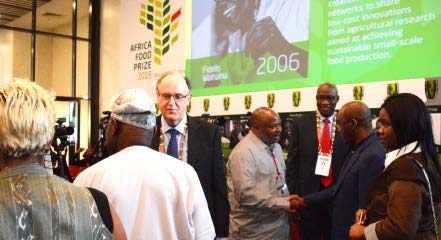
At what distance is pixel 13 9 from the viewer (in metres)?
10.7

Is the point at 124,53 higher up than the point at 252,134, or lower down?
higher up

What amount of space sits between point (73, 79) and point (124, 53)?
9.09 feet

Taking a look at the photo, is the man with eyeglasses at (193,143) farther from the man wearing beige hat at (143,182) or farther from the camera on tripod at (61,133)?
the camera on tripod at (61,133)

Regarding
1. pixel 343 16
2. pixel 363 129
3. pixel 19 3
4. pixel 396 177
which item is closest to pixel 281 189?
pixel 363 129

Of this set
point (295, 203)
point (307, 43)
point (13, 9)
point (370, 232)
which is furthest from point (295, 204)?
point (13, 9)

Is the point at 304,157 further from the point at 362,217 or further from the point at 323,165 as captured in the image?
the point at 362,217

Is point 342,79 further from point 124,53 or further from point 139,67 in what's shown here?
point 124,53

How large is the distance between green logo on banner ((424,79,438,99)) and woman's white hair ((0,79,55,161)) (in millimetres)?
3731

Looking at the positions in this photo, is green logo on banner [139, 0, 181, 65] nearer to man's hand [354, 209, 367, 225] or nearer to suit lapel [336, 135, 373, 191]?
suit lapel [336, 135, 373, 191]

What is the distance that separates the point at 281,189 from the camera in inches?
138

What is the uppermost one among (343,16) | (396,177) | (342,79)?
(343,16)

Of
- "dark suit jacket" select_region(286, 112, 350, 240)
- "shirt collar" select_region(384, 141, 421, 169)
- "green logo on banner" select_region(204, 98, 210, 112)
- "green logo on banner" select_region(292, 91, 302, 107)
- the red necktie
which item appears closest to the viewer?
"shirt collar" select_region(384, 141, 421, 169)

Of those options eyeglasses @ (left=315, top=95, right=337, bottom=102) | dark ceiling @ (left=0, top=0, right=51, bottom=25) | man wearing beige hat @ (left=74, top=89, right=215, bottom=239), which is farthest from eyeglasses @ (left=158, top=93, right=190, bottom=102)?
dark ceiling @ (left=0, top=0, right=51, bottom=25)

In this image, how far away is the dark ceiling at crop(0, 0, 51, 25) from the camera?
10.5 meters
